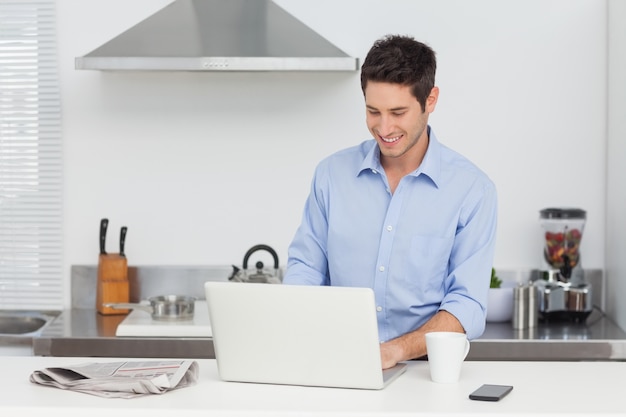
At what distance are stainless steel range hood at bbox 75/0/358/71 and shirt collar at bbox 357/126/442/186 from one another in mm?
803

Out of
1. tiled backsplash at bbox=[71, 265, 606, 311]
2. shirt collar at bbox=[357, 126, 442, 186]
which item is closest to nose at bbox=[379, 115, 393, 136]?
shirt collar at bbox=[357, 126, 442, 186]

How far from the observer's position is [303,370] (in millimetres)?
1909

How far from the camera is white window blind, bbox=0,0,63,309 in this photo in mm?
3793

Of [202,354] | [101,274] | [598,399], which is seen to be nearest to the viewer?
[598,399]

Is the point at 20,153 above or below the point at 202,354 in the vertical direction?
above

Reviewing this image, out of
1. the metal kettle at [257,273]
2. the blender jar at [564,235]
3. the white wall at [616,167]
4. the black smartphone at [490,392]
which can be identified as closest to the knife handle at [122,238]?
the metal kettle at [257,273]

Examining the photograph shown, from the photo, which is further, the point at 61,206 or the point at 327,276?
the point at 61,206

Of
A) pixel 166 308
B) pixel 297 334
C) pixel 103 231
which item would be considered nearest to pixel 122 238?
pixel 103 231

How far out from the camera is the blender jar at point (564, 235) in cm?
361

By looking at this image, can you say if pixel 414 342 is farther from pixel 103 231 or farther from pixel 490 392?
pixel 103 231

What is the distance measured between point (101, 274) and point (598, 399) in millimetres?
2290

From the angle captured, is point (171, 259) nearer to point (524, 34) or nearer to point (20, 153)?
point (20, 153)

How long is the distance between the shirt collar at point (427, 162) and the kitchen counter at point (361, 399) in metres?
0.58

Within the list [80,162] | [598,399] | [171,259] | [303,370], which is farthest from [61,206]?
[598,399]
